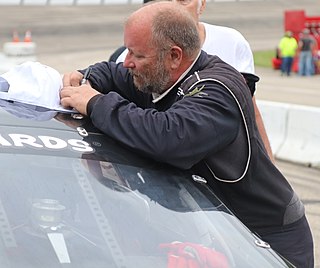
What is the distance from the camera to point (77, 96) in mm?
3107

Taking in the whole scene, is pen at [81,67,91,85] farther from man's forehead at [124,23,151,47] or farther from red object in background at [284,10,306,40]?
red object in background at [284,10,306,40]

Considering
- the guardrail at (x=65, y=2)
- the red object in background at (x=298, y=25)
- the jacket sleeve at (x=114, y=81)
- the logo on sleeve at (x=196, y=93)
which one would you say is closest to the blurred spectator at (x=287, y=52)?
the red object in background at (x=298, y=25)

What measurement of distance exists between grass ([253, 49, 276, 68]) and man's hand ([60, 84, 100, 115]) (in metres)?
27.6

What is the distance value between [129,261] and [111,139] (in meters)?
0.57

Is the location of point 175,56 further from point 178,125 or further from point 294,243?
point 294,243

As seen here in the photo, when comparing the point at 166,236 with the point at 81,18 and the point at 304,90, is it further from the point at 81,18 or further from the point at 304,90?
the point at 81,18

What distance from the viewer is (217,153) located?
3.00m

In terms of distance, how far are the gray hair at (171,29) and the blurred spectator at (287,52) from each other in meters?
25.6

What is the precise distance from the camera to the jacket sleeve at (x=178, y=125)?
113 inches

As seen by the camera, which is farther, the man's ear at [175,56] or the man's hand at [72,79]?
Answer: the man's hand at [72,79]

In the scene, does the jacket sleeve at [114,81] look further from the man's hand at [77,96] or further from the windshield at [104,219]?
the windshield at [104,219]

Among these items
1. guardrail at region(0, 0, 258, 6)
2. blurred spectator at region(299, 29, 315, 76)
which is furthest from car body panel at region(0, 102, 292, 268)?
guardrail at region(0, 0, 258, 6)

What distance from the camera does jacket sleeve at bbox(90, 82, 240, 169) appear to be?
2.87m

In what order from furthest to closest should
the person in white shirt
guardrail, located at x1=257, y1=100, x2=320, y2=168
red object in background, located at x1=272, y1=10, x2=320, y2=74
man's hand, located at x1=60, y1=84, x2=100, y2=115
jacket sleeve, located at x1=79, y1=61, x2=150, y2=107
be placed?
red object in background, located at x1=272, y1=10, x2=320, y2=74 < guardrail, located at x1=257, y1=100, x2=320, y2=168 < the person in white shirt < jacket sleeve, located at x1=79, y1=61, x2=150, y2=107 < man's hand, located at x1=60, y1=84, x2=100, y2=115
